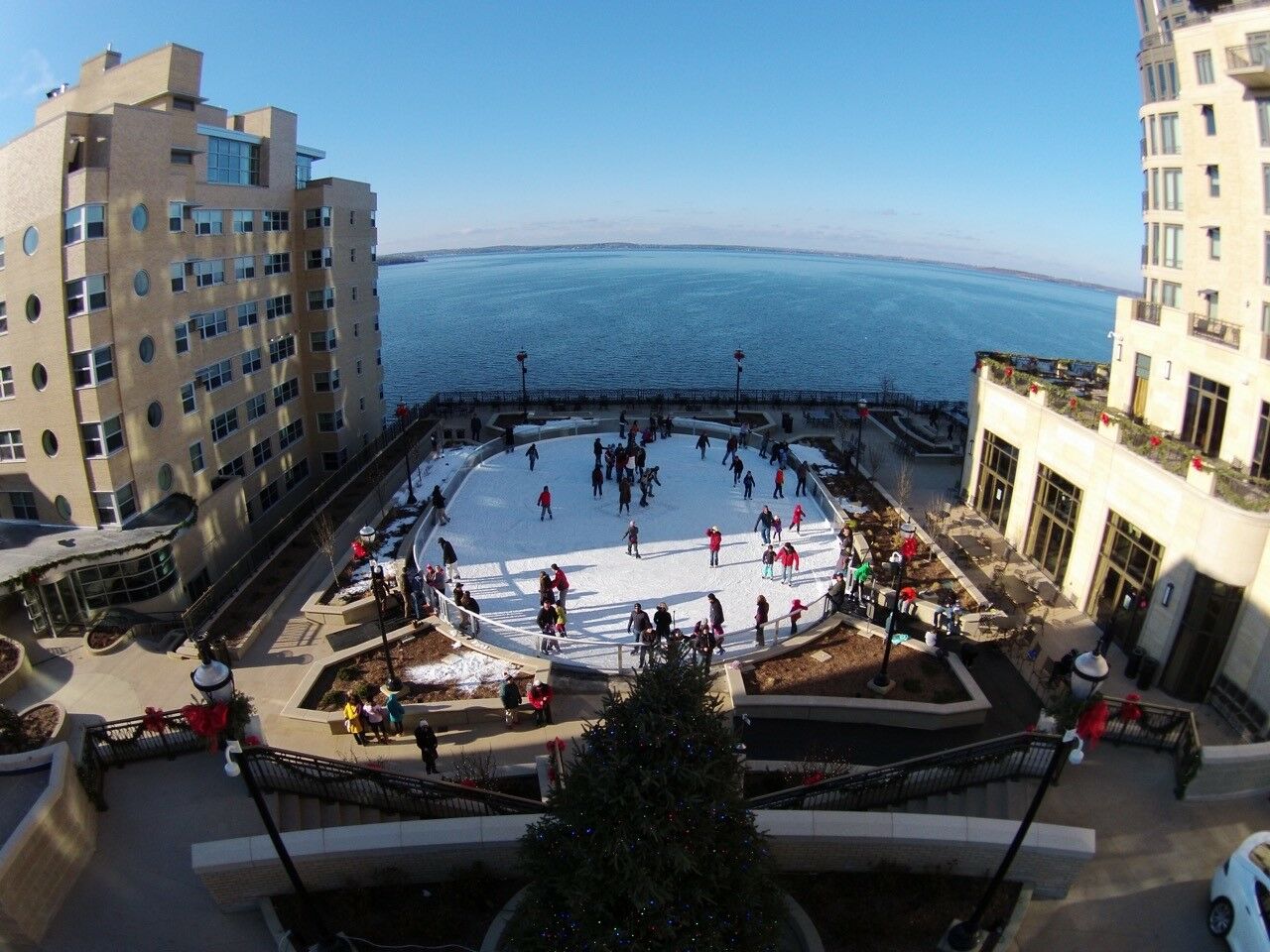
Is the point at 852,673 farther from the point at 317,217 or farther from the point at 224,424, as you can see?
the point at 317,217

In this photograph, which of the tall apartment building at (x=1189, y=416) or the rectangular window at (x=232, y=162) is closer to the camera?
the tall apartment building at (x=1189, y=416)

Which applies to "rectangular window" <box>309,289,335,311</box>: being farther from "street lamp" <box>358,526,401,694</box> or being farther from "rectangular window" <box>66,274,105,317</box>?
"street lamp" <box>358,526,401,694</box>

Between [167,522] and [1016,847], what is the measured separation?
2276cm

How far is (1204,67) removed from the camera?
17406 millimetres

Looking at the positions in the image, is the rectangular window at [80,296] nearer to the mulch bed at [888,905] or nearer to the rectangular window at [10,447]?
the rectangular window at [10,447]

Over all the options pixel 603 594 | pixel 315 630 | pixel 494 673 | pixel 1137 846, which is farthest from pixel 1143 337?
Answer: pixel 315 630

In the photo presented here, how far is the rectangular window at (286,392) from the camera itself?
3070cm

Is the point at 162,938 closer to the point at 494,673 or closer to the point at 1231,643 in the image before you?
the point at 494,673

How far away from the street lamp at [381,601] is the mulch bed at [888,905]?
892 cm

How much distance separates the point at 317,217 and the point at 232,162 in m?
4.45

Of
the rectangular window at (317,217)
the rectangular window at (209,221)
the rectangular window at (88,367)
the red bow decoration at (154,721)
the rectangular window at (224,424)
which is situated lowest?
the red bow decoration at (154,721)

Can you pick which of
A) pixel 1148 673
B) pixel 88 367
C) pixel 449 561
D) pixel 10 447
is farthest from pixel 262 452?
pixel 1148 673

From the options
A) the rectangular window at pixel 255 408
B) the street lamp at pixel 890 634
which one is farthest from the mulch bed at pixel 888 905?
the rectangular window at pixel 255 408

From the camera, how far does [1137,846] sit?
10211 millimetres
